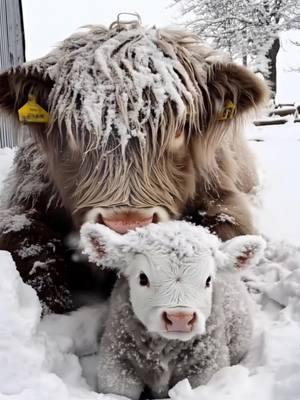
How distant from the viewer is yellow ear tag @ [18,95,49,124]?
8.38ft

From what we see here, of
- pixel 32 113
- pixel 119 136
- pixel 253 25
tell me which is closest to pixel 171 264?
pixel 119 136

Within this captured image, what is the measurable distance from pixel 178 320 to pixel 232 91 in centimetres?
137

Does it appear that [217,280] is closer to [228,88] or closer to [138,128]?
[138,128]

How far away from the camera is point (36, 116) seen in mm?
2590

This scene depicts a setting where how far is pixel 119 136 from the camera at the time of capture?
7.84 feet

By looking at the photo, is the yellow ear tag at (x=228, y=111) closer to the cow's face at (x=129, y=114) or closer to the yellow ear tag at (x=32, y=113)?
the cow's face at (x=129, y=114)

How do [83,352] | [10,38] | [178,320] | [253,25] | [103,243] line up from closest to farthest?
[178,320] < [103,243] < [83,352] < [10,38] < [253,25]

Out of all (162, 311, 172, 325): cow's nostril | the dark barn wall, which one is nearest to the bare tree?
the dark barn wall

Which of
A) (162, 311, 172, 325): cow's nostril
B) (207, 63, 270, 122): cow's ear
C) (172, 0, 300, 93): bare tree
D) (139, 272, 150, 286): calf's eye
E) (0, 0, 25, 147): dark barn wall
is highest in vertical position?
(207, 63, 270, 122): cow's ear

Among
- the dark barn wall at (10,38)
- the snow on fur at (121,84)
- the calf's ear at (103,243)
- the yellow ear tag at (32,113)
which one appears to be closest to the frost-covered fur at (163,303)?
the calf's ear at (103,243)

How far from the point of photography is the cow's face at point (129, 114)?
2383mm

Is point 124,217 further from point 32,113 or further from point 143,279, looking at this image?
point 32,113

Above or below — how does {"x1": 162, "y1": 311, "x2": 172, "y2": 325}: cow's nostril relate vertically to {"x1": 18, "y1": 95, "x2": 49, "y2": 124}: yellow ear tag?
below

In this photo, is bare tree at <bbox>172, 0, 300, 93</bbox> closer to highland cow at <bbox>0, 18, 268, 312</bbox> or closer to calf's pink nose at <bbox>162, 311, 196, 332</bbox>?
highland cow at <bbox>0, 18, 268, 312</bbox>
